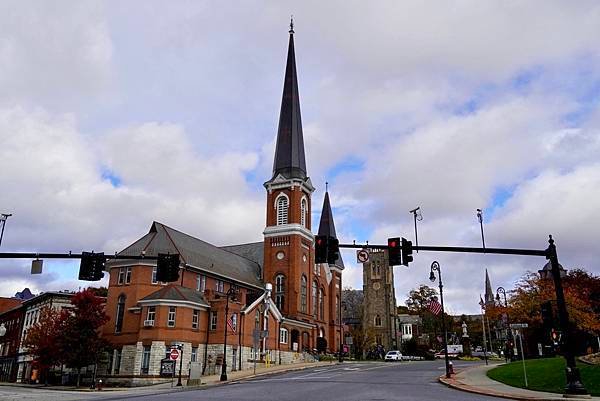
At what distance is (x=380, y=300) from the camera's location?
99875 millimetres

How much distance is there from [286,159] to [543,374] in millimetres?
52738

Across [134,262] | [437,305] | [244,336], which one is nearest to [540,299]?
[437,305]

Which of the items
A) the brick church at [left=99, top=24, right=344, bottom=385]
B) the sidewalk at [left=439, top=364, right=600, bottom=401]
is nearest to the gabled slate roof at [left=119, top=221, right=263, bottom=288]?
the brick church at [left=99, top=24, right=344, bottom=385]

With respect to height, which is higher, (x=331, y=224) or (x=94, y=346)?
(x=331, y=224)

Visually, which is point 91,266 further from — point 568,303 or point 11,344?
point 11,344

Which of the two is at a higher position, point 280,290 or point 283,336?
point 280,290

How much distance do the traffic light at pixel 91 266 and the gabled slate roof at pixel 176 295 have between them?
89.0 ft

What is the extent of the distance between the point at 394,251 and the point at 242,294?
152 ft

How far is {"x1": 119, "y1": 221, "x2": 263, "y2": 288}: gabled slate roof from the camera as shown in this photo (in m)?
54.5

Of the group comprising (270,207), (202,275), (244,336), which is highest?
(270,207)

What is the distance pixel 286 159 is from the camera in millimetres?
75375

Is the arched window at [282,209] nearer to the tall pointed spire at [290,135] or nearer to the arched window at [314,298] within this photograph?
the tall pointed spire at [290,135]

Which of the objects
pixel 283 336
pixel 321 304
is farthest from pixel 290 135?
pixel 283 336

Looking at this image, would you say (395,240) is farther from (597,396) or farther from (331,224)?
(331,224)
